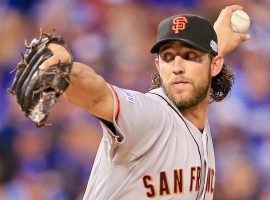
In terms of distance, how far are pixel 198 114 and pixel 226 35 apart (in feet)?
2.55

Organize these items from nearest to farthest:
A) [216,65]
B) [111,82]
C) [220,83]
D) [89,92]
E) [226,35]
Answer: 1. [89,92]
2. [216,65]
3. [220,83]
4. [226,35]
5. [111,82]

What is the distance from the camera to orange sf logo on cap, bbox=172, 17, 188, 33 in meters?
2.50

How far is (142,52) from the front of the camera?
187 inches

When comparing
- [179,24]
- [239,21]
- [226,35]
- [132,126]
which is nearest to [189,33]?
[179,24]

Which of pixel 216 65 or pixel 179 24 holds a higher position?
pixel 179 24

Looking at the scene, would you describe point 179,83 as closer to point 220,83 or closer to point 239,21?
point 220,83

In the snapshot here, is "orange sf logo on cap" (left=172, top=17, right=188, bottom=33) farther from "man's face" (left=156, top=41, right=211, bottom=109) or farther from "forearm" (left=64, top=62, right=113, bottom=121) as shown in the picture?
"forearm" (left=64, top=62, right=113, bottom=121)

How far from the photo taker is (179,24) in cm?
254

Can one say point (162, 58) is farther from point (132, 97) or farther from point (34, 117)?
point (34, 117)

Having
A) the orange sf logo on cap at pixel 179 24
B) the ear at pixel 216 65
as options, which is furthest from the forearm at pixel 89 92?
the ear at pixel 216 65

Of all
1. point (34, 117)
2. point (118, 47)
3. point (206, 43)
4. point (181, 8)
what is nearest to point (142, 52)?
point (118, 47)

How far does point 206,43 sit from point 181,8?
2460 millimetres

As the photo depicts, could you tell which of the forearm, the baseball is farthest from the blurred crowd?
the forearm

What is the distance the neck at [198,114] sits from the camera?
265cm
